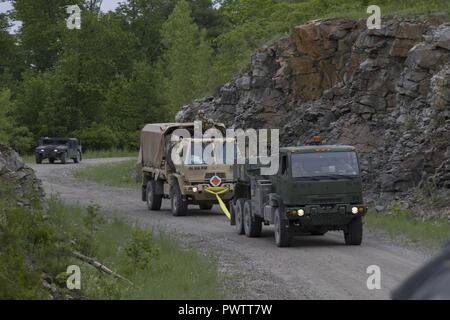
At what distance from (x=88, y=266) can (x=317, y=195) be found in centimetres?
650

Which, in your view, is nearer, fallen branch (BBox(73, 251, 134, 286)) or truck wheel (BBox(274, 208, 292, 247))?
fallen branch (BBox(73, 251, 134, 286))

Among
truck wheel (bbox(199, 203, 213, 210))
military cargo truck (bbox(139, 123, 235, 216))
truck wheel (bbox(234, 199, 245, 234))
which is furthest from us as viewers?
truck wheel (bbox(199, 203, 213, 210))

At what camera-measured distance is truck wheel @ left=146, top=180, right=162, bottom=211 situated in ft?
104

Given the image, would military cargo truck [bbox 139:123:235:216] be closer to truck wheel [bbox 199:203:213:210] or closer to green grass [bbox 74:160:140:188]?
truck wheel [bbox 199:203:213:210]

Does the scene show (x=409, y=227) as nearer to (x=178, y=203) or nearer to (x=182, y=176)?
(x=182, y=176)

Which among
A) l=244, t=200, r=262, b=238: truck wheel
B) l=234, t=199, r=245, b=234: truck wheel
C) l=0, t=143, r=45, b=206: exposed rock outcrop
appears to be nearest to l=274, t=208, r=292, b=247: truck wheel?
l=244, t=200, r=262, b=238: truck wheel

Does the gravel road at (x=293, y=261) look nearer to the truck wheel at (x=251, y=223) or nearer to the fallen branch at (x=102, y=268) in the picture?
the truck wheel at (x=251, y=223)

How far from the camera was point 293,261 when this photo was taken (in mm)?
18438

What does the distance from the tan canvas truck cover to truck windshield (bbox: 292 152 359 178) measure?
10.3 meters

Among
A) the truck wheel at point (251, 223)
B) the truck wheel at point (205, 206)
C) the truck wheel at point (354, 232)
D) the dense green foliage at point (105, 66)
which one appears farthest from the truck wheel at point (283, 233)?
the dense green foliage at point (105, 66)

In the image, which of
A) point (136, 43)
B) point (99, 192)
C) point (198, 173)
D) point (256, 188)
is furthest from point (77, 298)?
point (136, 43)

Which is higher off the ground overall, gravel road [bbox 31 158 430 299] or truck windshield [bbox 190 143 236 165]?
truck windshield [bbox 190 143 236 165]
